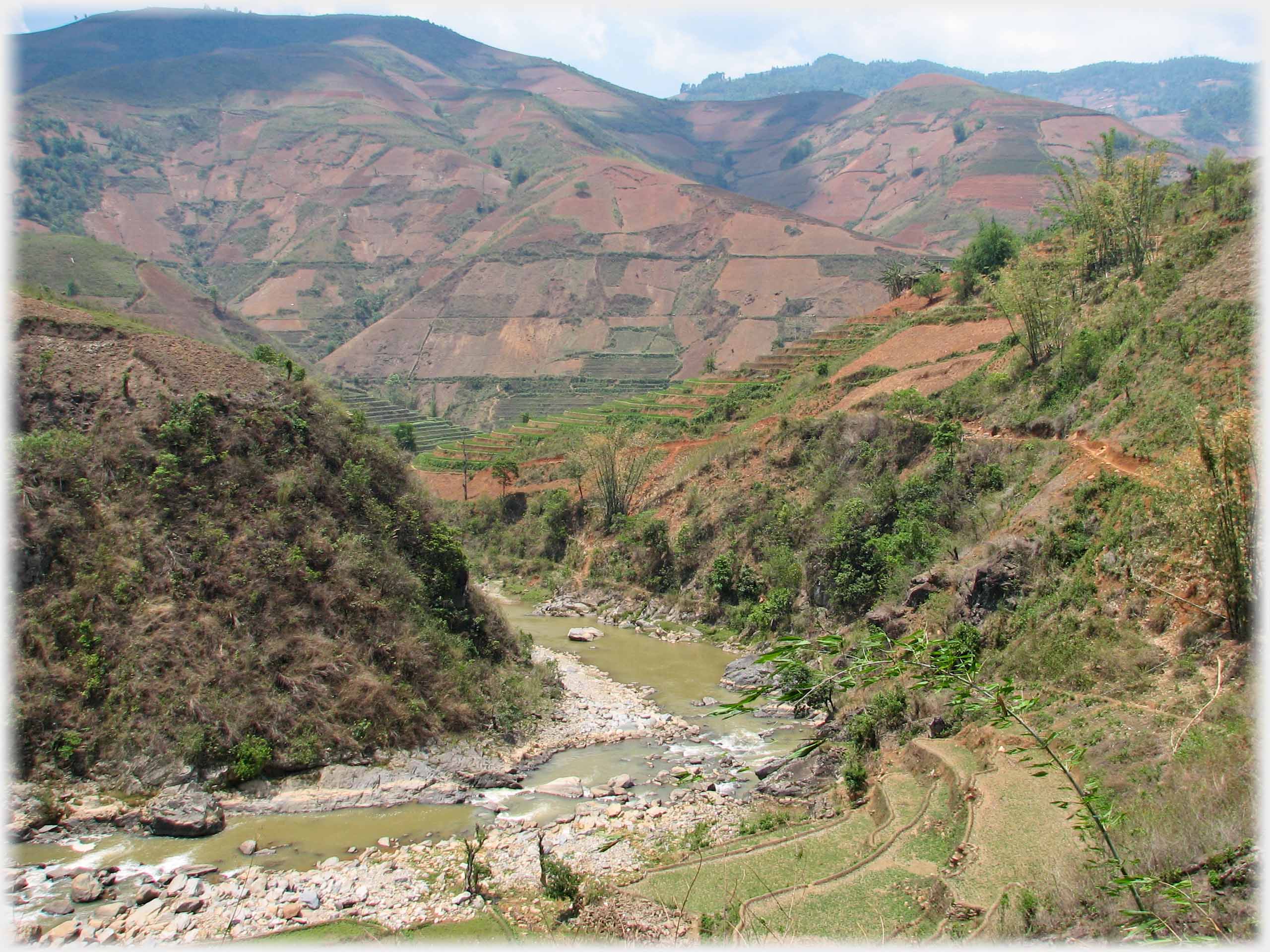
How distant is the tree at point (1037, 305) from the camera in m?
29.4

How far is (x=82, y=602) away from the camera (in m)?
17.5

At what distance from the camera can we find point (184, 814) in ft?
49.6

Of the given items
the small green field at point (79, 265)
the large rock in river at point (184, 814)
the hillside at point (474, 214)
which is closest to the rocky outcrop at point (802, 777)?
the large rock in river at point (184, 814)

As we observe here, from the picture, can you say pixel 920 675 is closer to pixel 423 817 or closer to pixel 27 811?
pixel 423 817

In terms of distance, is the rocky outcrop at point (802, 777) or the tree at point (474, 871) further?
the rocky outcrop at point (802, 777)

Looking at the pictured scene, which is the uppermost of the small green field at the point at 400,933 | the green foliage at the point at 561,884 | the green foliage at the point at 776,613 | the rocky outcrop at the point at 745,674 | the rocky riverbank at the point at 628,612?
the green foliage at the point at 561,884

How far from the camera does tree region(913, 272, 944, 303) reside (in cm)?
5147

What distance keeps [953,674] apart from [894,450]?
28.7 m

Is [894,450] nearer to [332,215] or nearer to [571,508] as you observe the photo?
[571,508]

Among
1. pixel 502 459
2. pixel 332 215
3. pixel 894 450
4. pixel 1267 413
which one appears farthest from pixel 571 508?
pixel 332 215

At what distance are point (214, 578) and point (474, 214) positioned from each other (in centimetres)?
13503

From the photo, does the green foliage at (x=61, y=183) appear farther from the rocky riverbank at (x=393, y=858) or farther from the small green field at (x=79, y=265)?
the rocky riverbank at (x=393, y=858)

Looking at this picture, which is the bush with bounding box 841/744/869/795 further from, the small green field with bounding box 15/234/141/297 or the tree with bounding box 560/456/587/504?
the small green field with bounding box 15/234/141/297

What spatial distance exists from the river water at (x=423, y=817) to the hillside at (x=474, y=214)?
223 ft
